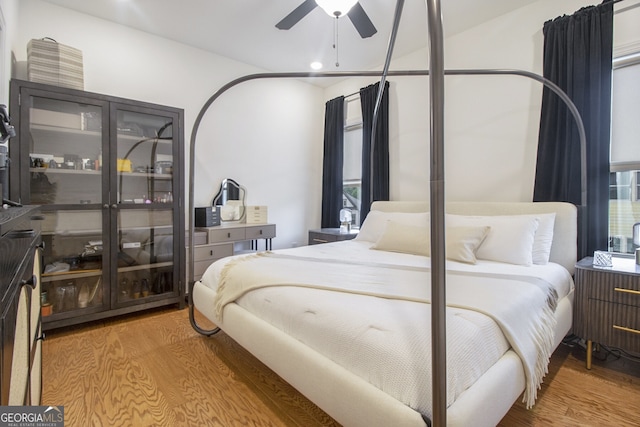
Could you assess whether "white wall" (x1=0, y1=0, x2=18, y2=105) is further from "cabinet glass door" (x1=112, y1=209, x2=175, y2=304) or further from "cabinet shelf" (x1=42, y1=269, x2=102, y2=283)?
"cabinet shelf" (x1=42, y1=269, x2=102, y2=283)

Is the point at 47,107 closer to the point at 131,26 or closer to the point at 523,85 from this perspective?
the point at 131,26

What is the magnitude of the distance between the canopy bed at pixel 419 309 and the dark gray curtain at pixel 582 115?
0.52 feet

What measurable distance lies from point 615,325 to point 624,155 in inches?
50.3

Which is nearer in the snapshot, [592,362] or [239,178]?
[592,362]

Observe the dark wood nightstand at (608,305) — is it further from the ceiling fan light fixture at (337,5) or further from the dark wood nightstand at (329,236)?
the ceiling fan light fixture at (337,5)

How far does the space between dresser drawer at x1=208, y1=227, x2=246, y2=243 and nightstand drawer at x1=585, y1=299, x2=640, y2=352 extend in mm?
3095

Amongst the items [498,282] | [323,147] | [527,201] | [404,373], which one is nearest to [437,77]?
[404,373]

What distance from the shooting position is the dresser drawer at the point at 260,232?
366 cm

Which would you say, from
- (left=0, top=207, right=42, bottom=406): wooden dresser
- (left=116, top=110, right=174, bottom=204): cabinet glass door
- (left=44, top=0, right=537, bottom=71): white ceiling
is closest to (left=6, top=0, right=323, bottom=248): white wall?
(left=44, top=0, right=537, bottom=71): white ceiling

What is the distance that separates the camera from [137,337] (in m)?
2.46

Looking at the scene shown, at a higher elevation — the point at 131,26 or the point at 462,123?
the point at 131,26

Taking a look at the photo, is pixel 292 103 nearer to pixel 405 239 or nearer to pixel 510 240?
pixel 405 239

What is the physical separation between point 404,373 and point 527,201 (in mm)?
2428

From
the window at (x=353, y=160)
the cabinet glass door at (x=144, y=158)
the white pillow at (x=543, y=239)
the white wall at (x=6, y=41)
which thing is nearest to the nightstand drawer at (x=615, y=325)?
the white pillow at (x=543, y=239)
